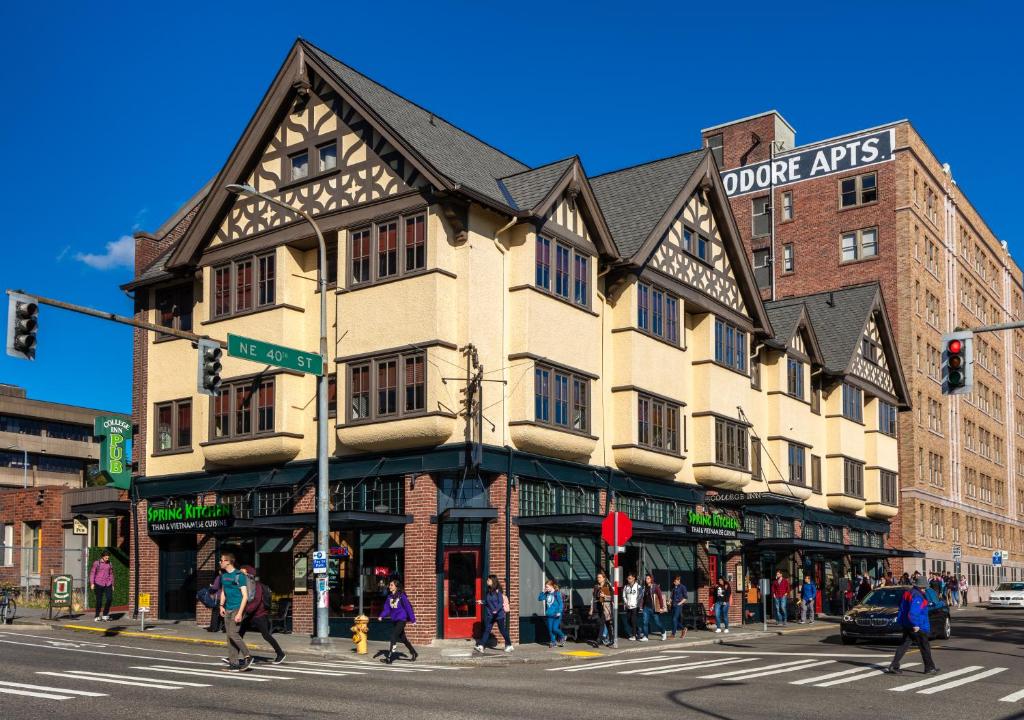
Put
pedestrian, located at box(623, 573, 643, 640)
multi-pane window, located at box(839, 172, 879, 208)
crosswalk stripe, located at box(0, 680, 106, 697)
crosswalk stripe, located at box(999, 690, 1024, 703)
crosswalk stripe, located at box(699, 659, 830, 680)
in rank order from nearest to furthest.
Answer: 1. crosswalk stripe, located at box(0, 680, 106, 697)
2. crosswalk stripe, located at box(999, 690, 1024, 703)
3. crosswalk stripe, located at box(699, 659, 830, 680)
4. pedestrian, located at box(623, 573, 643, 640)
5. multi-pane window, located at box(839, 172, 879, 208)

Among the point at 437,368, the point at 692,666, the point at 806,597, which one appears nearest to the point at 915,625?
the point at 692,666

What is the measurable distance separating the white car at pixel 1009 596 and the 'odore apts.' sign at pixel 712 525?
26.4 meters

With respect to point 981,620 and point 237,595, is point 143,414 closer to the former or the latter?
point 237,595

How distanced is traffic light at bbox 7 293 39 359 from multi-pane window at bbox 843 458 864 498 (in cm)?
3770

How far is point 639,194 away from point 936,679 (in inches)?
795

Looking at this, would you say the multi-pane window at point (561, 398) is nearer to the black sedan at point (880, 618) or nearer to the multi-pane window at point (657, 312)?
the multi-pane window at point (657, 312)

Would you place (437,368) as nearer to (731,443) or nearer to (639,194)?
(639,194)

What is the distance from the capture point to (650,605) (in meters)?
31.2

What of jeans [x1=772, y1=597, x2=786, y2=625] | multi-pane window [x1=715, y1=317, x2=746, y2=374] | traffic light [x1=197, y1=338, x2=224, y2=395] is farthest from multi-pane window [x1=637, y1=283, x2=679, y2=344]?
traffic light [x1=197, y1=338, x2=224, y2=395]

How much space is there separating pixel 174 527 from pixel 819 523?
27.9m

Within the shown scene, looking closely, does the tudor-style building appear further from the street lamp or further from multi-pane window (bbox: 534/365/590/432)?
the street lamp

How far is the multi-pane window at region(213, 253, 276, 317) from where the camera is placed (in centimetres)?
3225

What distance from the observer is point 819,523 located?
1943 inches

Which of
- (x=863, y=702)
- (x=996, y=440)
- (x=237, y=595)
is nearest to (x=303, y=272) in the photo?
(x=237, y=595)
